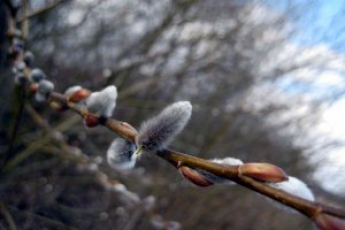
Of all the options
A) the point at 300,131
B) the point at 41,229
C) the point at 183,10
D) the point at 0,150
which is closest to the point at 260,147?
the point at 300,131

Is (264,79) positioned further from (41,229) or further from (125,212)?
(41,229)

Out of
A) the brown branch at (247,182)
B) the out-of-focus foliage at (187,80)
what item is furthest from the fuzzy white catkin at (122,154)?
the out-of-focus foliage at (187,80)

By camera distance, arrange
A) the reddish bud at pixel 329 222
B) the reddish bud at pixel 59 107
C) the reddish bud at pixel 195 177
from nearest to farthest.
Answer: the reddish bud at pixel 329 222 → the reddish bud at pixel 195 177 → the reddish bud at pixel 59 107

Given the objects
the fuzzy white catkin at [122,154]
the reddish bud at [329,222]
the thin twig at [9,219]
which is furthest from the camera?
the thin twig at [9,219]

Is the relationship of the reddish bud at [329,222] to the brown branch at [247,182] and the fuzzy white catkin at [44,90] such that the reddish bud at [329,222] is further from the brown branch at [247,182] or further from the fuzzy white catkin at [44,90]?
the fuzzy white catkin at [44,90]

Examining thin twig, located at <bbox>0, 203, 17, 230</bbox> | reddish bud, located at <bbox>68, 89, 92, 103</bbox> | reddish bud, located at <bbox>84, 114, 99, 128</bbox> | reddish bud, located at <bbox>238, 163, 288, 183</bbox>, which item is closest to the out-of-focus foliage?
thin twig, located at <bbox>0, 203, 17, 230</bbox>

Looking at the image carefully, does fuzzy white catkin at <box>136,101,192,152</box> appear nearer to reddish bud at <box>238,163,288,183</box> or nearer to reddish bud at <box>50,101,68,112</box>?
reddish bud at <box>238,163,288,183</box>
